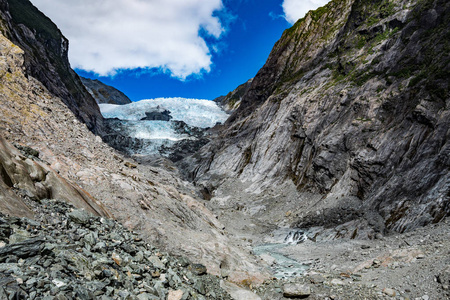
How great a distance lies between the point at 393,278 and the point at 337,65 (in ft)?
138

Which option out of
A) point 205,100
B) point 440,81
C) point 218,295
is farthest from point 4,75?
point 205,100

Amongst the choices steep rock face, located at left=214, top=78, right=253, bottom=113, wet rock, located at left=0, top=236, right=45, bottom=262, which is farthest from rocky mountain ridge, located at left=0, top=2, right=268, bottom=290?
steep rock face, located at left=214, top=78, right=253, bottom=113

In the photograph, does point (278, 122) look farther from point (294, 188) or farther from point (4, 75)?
point (4, 75)

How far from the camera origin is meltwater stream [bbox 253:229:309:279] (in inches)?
664

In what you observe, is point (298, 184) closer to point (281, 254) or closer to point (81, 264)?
point (281, 254)

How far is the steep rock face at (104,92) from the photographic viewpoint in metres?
155

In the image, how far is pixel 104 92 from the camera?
16412 centimetres

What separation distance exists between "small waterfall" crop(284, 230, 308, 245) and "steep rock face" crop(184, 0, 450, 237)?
60.5 inches

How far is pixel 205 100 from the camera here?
144 meters

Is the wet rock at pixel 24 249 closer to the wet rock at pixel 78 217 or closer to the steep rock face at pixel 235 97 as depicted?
the wet rock at pixel 78 217

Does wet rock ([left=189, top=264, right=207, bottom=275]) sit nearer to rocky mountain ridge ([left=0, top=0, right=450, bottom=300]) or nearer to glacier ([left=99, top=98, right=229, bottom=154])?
rocky mountain ridge ([left=0, top=0, right=450, bottom=300])

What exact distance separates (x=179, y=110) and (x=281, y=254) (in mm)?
112565

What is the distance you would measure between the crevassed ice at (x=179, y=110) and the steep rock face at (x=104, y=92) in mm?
34391

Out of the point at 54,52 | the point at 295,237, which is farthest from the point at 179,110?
the point at 295,237
